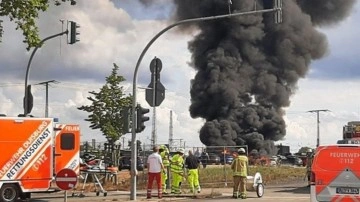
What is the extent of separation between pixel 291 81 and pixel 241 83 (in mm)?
6968

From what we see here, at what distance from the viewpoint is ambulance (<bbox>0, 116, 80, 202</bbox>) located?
19.2 meters

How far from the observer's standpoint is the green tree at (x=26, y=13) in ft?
64.3

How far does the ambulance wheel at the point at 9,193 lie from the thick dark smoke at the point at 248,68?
5374 centimetres

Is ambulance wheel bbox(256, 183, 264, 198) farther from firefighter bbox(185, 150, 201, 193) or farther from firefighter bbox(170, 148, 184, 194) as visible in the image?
firefighter bbox(170, 148, 184, 194)

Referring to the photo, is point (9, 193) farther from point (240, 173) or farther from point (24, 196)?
point (240, 173)

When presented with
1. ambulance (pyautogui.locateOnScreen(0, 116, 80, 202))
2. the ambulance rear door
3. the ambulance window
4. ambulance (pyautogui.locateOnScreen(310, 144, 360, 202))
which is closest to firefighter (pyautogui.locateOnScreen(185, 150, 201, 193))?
the ambulance rear door

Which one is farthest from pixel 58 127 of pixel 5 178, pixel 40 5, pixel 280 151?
pixel 280 151

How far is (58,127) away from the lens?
20781mm

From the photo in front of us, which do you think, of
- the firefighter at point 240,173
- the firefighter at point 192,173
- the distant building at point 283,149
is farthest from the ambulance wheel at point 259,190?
the distant building at point 283,149

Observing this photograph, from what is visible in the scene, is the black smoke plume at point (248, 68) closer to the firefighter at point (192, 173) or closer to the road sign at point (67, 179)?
the firefighter at point (192, 173)

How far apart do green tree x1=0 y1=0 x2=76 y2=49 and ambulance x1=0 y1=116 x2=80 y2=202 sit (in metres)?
2.48

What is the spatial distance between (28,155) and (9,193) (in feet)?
4.05

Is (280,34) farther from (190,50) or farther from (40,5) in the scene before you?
(40,5)

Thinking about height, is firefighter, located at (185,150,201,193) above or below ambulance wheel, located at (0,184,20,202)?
above
